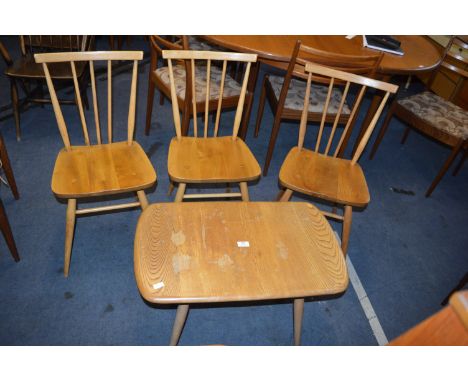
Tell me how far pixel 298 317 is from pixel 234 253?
493 millimetres

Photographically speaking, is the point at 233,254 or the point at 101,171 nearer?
the point at 233,254

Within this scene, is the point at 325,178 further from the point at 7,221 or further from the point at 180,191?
the point at 7,221

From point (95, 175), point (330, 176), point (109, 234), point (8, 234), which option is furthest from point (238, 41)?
point (8, 234)

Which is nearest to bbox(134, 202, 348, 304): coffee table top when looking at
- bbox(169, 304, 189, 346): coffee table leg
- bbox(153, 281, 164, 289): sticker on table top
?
bbox(153, 281, 164, 289): sticker on table top

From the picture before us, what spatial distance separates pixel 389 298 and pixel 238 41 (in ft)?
5.12

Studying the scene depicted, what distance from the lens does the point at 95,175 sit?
1.40 metres

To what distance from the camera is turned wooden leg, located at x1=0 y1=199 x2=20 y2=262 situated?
143 cm

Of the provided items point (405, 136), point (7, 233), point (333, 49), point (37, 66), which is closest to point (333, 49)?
point (333, 49)

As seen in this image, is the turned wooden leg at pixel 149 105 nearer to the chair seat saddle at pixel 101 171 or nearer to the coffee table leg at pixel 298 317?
the chair seat saddle at pixel 101 171

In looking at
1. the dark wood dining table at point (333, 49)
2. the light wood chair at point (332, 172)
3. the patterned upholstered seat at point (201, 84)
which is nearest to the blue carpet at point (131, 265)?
the light wood chair at point (332, 172)

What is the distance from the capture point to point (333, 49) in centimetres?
195

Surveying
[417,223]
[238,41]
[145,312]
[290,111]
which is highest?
[238,41]

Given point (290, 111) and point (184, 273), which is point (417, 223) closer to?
point (290, 111)

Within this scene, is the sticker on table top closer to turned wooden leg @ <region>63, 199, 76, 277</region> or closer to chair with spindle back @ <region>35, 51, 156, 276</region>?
chair with spindle back @ <region>35, 51, 156, 276</region>
